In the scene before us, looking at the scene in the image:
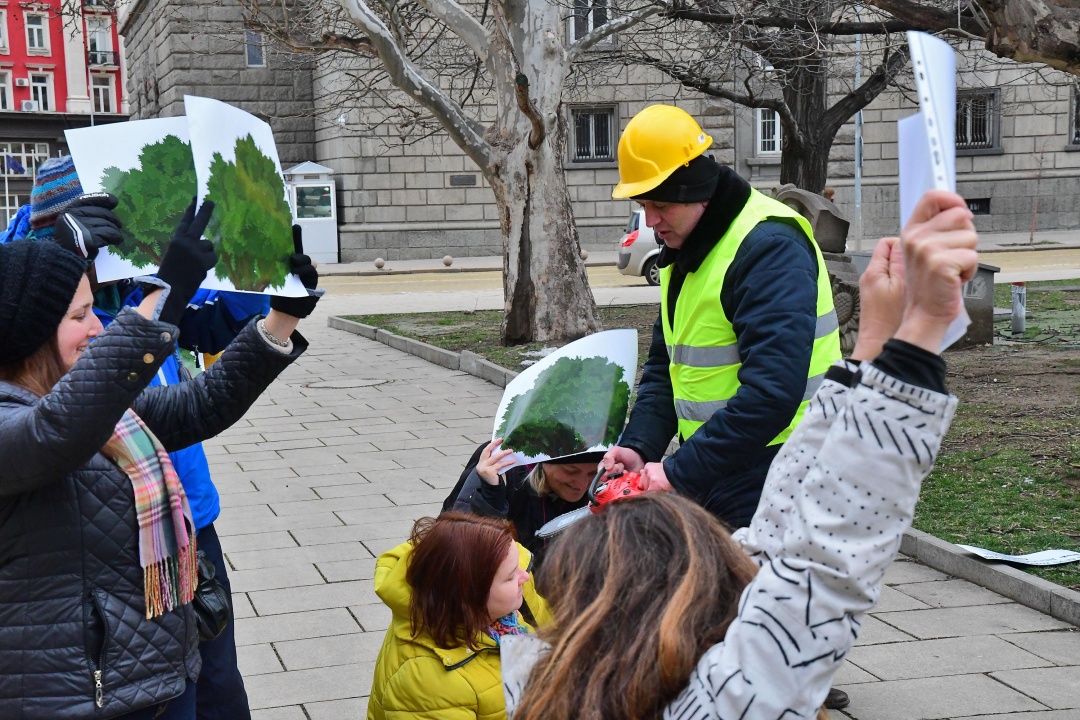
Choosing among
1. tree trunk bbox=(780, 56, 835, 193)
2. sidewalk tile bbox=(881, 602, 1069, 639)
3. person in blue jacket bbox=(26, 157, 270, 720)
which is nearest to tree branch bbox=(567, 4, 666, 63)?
tree trunk bbox=(780, 56, 835, 193)

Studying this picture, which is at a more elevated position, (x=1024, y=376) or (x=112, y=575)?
(x=112, y=575)

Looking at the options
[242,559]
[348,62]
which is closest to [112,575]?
[242,559]

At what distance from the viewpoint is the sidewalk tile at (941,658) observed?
4.58 m

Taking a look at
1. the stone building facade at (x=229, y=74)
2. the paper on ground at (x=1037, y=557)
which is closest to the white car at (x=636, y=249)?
the stone building facade at (x=229, y=74)

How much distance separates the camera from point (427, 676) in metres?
3.10

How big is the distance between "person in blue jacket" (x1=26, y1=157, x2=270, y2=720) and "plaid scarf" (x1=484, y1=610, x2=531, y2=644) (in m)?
0.66

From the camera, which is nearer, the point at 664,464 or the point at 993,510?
the point at 664,464

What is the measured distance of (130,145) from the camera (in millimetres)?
2914

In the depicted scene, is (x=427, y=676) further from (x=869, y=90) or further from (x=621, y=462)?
(x=869, y=90)

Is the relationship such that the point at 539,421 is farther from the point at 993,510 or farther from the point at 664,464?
the point at 993,510

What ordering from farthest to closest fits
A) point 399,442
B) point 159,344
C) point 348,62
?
point 348,62 → point 399,442 → point 159,344

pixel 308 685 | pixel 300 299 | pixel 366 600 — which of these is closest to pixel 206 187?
pixel 300 299

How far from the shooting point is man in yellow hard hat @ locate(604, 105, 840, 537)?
10.1 ft

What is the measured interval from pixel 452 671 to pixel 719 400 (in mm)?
980
